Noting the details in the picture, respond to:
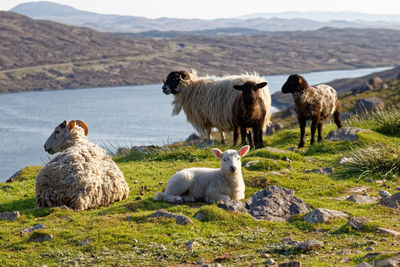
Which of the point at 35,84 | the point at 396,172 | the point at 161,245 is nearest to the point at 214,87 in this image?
the point at 396,172

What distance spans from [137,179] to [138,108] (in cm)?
11845

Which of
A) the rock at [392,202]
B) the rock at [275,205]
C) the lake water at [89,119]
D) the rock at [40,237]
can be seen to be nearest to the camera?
the rock at [40,237]

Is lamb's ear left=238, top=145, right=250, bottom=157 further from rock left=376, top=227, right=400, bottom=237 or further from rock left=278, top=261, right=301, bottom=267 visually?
rock left=278, top=261, right=301, bottom=267

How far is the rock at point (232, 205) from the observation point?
8594 millimetres

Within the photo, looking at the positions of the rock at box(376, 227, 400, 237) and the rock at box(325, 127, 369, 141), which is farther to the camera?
the rock at box(325, 127, 369, 141)

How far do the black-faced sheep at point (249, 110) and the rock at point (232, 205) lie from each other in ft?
19.1

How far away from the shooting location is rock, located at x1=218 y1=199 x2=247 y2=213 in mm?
8594

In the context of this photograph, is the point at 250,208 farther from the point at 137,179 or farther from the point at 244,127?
the point at 244,127

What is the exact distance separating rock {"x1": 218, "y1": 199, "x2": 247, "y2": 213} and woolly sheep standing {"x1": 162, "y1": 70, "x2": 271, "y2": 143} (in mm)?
7061

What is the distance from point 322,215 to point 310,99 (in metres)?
7.52

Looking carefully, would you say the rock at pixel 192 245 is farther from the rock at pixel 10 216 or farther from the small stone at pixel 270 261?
the rock at pixel 10 216


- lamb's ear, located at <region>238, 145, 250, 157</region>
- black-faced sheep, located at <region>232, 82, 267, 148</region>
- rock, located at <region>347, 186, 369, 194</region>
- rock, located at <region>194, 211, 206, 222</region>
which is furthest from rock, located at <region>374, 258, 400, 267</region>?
black-faced sheep, located at <region>232, 82, 267, 148</region>

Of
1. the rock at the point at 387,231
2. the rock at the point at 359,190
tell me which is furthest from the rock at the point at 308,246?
the rock at the point at 359,190

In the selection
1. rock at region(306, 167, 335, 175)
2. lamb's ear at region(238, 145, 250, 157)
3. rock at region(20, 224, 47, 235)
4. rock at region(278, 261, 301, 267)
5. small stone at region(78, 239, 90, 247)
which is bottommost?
rock at region(306, 167, 335, 175)
